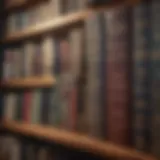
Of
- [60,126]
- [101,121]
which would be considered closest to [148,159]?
[101,121]

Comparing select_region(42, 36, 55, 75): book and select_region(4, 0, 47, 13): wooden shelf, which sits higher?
select_region(4, 0, 47, 13): wooden shelf

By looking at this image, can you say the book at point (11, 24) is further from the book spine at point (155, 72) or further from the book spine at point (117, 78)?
the book spine at point (155, 72)

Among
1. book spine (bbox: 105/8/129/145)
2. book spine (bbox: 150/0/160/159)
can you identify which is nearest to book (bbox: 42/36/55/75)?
book spine (bbox: 105/8/129/145)

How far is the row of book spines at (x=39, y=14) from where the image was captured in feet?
3.51

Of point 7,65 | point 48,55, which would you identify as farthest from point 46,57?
point 7,65

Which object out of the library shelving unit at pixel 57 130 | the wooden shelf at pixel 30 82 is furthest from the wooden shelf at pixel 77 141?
the wooden shelf at pixel 30 82

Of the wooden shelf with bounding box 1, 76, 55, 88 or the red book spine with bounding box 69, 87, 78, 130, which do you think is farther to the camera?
the wooden shelf with bounding box 1, 76, 55, 88

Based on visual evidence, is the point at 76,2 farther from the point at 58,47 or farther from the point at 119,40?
the point at 119,40

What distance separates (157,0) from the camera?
2.42 ft

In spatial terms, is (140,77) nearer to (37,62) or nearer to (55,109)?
(55,109)

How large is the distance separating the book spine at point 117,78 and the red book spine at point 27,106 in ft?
1.77

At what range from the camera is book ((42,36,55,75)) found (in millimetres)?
1150

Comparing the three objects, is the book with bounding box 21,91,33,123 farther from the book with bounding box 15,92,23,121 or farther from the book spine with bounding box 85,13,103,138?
the book spine with bounding box 85,13,103,138

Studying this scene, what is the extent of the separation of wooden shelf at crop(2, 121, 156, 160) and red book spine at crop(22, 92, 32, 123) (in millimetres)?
33
